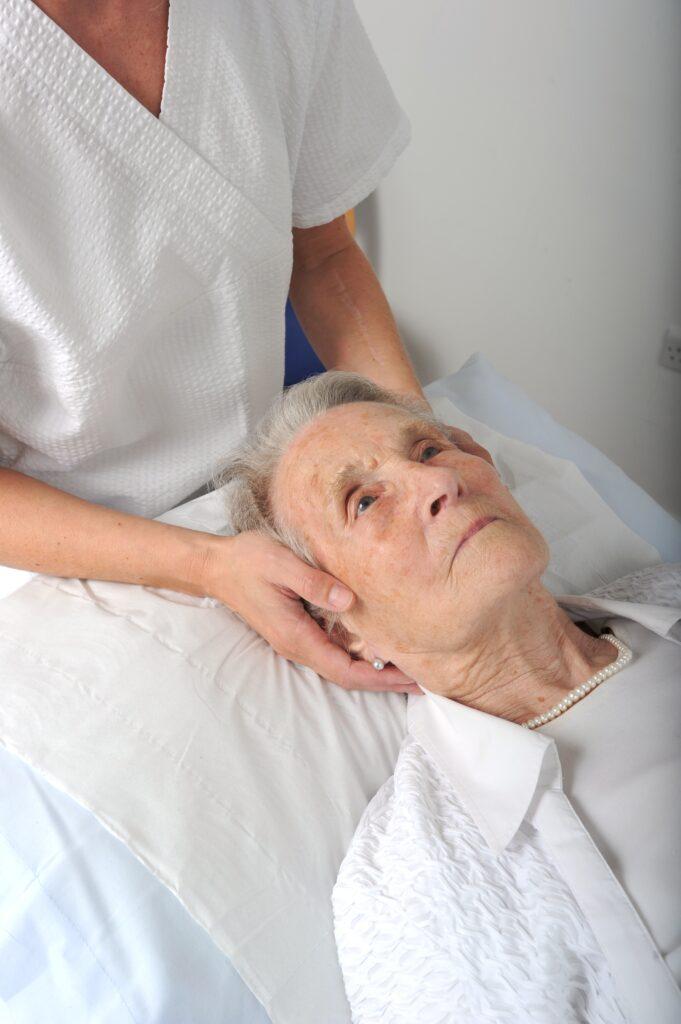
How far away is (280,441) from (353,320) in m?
0.37

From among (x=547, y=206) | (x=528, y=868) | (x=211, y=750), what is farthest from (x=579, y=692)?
(x=547, y=206)

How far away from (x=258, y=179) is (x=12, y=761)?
0.82 meters

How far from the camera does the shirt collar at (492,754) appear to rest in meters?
1.00

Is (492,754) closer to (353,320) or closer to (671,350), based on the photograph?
(353,320)

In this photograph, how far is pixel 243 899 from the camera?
3.28ft

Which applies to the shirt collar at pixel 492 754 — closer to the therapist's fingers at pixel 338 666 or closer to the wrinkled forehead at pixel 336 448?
the therapist's fingers at pixel 338 666

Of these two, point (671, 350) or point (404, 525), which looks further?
point (671, 350)

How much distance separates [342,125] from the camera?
4.60 feet

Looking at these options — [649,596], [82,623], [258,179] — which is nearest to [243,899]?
[82,623]

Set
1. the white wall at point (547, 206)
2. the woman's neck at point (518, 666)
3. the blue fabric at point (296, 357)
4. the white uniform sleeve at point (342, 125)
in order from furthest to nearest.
A: the white wall at point (547, 206) < the blue fabric at point (296, 357) < the white uniform sleeve at point (342, 125) < the woman's neck at point (518, 666)

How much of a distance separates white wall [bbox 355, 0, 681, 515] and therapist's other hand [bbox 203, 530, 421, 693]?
5.25ft

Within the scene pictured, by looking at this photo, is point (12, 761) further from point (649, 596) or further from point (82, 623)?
point (649, 596)

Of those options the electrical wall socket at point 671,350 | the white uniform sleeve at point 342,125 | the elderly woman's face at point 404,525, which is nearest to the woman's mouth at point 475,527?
the elderly woman's face at point 404,525

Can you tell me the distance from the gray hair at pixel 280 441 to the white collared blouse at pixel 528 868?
0.91 ft
